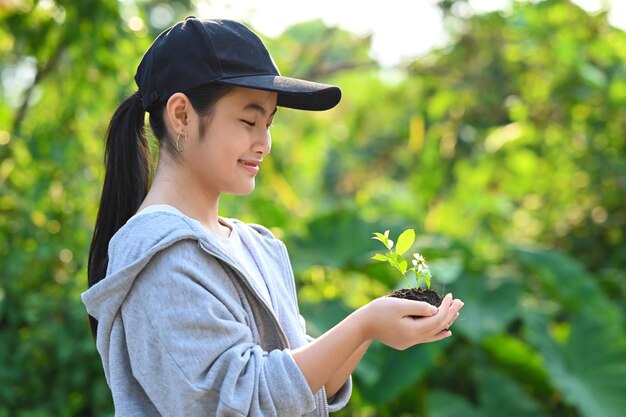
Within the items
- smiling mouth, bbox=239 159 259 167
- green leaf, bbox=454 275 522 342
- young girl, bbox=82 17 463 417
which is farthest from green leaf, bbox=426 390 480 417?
smiling mouth, bbox=239 159 259 167

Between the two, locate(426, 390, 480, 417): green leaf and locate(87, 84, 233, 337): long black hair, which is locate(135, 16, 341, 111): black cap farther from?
locate(426, 390, 480, 417): green leaf

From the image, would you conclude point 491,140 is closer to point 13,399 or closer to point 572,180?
point 572,180

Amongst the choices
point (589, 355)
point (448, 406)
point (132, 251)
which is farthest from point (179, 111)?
point (589, 355)

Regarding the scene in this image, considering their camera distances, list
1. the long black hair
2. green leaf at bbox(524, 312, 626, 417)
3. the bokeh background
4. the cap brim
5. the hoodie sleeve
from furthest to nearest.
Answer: green leaf at bbox(524, 312, 626, 417)
the bokeh background
the long black hair
the cap brim
the hoodie sleeve

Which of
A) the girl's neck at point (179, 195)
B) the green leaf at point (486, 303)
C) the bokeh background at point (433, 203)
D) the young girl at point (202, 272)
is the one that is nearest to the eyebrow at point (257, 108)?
the young girl at point (202, 272)

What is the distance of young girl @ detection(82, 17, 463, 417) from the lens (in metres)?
1.42

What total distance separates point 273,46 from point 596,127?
86.7 inches

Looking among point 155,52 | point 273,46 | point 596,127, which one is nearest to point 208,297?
point 155,52

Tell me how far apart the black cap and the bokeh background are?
8.45 ft

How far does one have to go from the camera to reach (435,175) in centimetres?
588

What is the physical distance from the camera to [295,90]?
1.54 metres

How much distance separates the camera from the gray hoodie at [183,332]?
1.41m

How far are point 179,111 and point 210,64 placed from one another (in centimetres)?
9

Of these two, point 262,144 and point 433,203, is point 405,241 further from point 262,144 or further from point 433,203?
point 433,203
